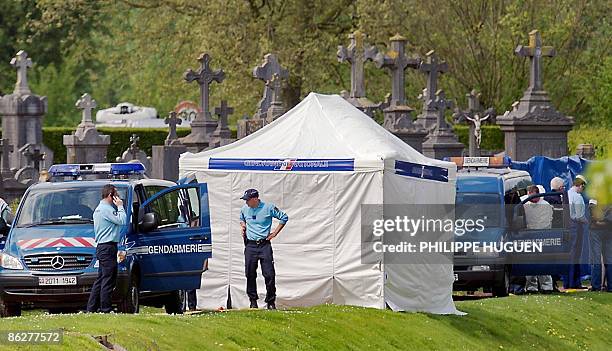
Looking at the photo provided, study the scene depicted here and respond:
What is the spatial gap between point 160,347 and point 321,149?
6.69 meters

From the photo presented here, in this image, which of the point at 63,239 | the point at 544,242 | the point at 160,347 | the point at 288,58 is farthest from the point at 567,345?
the point at 288,58

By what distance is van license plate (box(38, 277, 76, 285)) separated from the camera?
1812cm

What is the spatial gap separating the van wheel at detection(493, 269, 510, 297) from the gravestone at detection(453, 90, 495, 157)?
58.1ft

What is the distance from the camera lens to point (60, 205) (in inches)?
758

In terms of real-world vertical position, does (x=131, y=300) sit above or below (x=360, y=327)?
above

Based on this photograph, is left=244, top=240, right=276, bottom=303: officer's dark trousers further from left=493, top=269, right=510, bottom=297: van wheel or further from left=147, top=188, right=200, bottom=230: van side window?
left=493, top=269, right=510, bottom=297: van wheel

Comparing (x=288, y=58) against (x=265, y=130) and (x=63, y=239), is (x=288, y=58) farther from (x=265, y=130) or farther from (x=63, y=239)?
(x=63, y=239)

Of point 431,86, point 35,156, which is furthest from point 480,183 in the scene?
point 35,156

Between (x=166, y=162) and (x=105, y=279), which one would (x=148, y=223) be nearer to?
(x=105, y=279)

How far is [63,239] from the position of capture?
18.4 m

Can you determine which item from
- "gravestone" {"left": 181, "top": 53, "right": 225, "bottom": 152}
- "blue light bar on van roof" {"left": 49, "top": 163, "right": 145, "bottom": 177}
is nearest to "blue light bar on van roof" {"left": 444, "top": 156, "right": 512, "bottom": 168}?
"blue light bar on van roof" {"left": 49, "top": 163, "right": 145, "bottom": 177}

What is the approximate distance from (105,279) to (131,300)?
96 centimetres

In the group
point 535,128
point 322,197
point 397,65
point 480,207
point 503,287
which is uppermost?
point 397,65

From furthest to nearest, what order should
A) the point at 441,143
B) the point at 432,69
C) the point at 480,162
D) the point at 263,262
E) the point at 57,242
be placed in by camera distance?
the point at 432,69
the point at 441,143
the point at 480,162
the point at 263,262
the point at 57,242
